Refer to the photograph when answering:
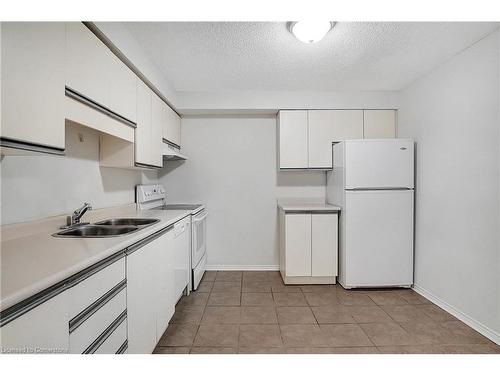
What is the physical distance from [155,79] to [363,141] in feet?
7.52

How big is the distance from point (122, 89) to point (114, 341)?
1.65 m

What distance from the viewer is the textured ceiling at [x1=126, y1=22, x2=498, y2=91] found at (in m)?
2.04

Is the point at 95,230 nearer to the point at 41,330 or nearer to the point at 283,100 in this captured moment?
the point at 41,330

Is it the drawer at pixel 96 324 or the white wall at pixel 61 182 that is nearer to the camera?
the drawer at pixel 96 324

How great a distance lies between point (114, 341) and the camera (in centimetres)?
128

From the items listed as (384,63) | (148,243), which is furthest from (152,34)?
(384,63)

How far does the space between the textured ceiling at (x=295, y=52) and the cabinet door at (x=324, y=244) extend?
5.33 ft

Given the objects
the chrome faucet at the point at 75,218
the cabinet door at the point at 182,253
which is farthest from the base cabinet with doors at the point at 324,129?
the chrome faucet at the point at 75,218

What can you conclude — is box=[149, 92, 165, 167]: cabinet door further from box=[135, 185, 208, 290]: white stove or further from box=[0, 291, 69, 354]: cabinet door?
box=[0, 291, 69, 354]: cabinet door

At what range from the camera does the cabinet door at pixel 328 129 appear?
3.53 m

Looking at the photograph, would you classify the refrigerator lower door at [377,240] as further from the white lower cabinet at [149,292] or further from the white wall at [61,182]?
the white wall at [61,182]

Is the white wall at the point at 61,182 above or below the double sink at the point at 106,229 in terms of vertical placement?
above

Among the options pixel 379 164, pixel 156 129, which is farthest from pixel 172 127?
pixel 379 164

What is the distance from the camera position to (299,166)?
3.55 metres
